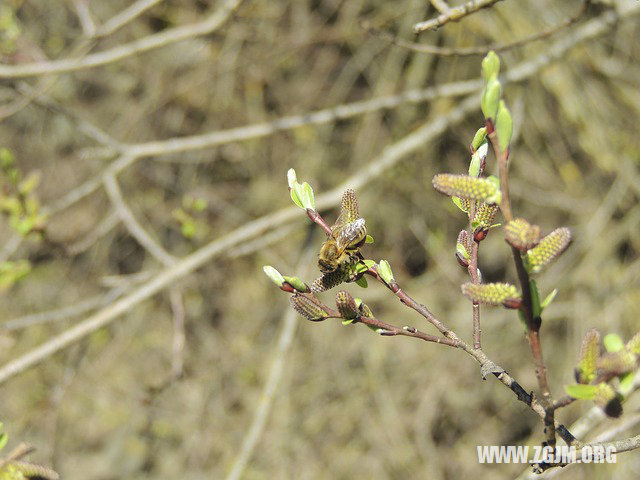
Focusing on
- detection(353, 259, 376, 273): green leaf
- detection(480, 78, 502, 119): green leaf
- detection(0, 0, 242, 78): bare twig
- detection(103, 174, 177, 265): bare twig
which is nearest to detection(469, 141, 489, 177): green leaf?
detection(480, 78, 502, 119): green leaf

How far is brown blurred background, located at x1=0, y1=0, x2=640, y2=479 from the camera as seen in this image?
346 centimetres

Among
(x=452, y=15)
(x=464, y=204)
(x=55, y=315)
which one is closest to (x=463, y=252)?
(x=464, y=204)

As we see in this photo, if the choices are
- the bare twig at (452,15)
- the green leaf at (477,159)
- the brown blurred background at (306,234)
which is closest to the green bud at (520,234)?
the green leaf at (477,159)

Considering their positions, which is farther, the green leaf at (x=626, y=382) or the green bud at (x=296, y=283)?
the green bud at (x=296, y=283)

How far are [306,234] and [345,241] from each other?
2833mm

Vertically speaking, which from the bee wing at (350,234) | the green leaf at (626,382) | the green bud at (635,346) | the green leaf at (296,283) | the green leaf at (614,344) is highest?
the bee wing at (350,234)

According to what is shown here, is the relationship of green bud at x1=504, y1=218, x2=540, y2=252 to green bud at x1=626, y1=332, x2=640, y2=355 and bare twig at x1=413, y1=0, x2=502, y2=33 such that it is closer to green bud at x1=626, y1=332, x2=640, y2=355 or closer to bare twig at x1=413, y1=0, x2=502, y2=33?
→ green bud at x1=626, y1=332, x2=640, y2=355

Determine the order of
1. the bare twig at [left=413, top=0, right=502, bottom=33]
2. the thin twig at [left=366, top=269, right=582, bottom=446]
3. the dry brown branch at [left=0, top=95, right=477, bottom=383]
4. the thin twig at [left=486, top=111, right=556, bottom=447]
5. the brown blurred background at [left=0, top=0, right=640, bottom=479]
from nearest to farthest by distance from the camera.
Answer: the thin twig at [left=486, top=111, right=556, bottom=447], the thin twig at [left=366, top=269, right=582, bottom=446], the bare twig at [left=413, top=0, right=502, bottom=33], the dry brown branch at [left=0, top=95, right=477, bottom=383], the brown blurred background at [left=0, top=0, right=640, bottom=479]

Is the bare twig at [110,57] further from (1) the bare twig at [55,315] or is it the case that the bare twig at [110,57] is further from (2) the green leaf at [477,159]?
(2) the green leaf at [477,159]

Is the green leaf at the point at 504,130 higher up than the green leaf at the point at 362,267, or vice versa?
the green leaf at the point at 504,130

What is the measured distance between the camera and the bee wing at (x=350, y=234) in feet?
2.89

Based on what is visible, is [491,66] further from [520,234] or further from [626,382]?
[626,382]

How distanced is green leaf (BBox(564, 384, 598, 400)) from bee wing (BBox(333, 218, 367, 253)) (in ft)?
1.23

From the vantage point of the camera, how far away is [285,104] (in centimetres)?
438
